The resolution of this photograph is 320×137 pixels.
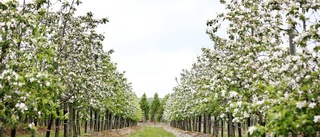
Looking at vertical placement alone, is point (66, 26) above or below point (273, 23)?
above

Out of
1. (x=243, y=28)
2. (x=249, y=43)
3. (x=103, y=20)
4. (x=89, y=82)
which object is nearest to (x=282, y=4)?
(x=243, y=28)

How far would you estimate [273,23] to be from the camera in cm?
1349

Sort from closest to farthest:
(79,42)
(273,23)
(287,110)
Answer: (287,110) → (273,23) → (79,42)

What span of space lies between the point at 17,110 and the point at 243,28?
10451 mm

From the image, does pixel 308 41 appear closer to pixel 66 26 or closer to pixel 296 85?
pixel 296 85

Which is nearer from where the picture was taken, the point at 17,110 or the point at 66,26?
the point at 17,110

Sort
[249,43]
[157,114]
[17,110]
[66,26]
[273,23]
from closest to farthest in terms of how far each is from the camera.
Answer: [17,110], [273,23], [249,43], [66,26], [157,114]

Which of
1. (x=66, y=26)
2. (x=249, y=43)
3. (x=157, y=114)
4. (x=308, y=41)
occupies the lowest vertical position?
(x=157, y=114)

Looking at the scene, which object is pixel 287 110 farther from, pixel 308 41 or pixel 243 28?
pixel 243 28

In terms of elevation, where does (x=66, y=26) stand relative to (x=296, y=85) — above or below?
above

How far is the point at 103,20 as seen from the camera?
22359mm

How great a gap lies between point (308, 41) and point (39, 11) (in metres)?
10.9

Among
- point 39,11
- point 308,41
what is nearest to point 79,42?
point 39,11

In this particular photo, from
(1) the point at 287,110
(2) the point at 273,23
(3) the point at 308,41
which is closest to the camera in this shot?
(1) the point at 287,110
